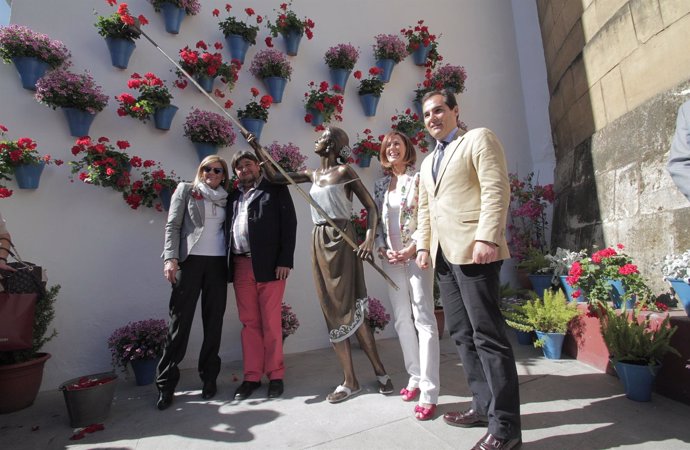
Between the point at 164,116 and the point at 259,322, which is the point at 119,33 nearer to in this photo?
the point at 164,116

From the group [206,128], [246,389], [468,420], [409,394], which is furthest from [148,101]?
[468,420]

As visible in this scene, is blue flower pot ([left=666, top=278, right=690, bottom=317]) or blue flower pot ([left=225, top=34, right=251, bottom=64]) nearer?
blue flower pot ([left=666, top=278, right=690, bottom=317])

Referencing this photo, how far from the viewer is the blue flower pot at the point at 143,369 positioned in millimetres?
3078

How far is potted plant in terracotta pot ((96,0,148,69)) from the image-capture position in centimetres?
338

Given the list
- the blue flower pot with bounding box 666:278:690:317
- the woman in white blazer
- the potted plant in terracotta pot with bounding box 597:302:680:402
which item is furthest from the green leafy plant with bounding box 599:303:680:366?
the woman in white blazer

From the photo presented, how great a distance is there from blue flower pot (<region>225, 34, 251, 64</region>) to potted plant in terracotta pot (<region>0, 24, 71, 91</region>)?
4.93 ft

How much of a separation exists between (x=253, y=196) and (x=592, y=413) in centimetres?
264

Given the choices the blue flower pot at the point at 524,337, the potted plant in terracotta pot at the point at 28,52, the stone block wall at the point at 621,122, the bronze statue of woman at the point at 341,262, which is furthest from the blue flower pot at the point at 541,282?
the potted plant in terracotta pot at the point at 28,52

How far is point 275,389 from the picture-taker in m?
2.73

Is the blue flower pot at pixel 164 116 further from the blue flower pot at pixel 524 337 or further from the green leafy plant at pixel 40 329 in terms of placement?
the blue flower pot at pixel 524 337

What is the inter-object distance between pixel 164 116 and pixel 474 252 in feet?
10.4

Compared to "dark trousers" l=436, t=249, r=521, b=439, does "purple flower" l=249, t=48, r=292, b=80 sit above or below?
above

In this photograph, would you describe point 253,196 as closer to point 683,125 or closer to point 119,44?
point 119,44

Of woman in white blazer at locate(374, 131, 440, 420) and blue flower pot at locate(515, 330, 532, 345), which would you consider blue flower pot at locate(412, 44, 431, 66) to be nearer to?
woman in white blazer at locate(374, 131, 440, 420)
